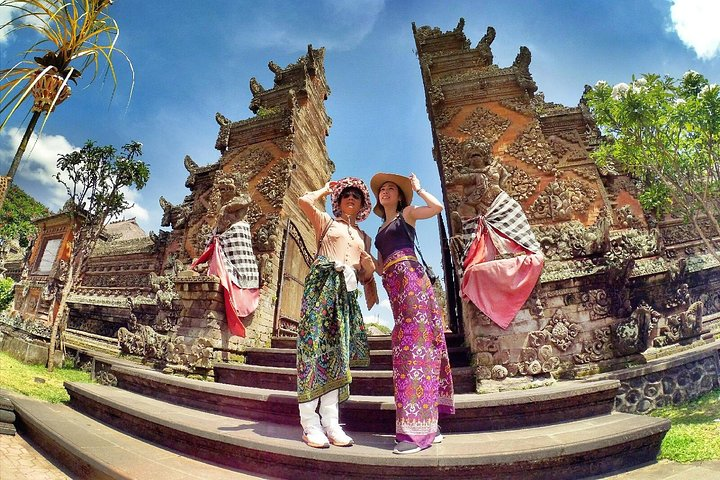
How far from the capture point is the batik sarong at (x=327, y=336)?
2535mm

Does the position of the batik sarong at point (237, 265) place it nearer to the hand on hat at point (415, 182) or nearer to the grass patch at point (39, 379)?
the grass patch at point (39, 379)

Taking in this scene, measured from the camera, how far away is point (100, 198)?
11062 mm

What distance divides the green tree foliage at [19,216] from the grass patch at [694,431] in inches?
1093

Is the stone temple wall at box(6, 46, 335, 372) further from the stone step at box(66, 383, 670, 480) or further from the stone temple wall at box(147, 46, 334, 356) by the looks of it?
the stone step at box(66, 383, 670, 480)

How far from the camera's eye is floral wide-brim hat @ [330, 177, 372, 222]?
314 cm

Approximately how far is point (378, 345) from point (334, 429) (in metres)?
2.56

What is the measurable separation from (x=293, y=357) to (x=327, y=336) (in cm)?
240

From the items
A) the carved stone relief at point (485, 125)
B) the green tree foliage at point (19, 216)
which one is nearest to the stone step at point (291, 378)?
the carved stone relief at point (485, 125)

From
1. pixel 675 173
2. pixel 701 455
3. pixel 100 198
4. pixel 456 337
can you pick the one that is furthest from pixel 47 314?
pixel 675 173

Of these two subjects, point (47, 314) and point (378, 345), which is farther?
point (47, 314)

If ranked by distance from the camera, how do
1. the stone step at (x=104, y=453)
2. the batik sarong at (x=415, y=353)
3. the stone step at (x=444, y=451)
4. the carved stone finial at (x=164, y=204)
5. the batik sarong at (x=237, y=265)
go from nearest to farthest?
the stone step at (x=444, y=451) < the stone step at (x=104, y=453) < the batik sarong at (x=415, y=353) < the batik sarong at (x=237, y=265) < the carved stone finial at (x=164, y=204)

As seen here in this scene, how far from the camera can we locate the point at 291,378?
397 cm

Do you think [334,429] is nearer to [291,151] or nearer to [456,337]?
[456,337]

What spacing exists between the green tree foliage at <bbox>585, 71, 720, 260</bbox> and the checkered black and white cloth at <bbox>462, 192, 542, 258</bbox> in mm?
2279
